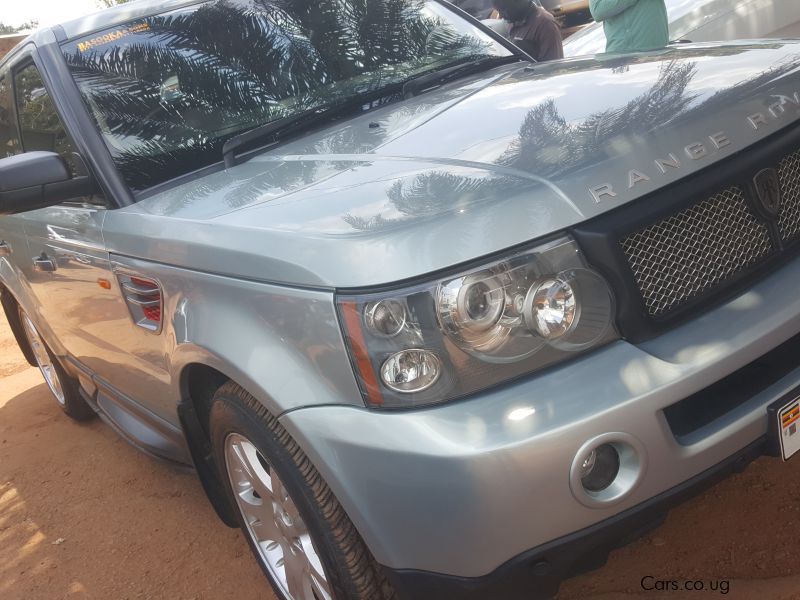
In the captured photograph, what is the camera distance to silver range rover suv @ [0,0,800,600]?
1.83 m

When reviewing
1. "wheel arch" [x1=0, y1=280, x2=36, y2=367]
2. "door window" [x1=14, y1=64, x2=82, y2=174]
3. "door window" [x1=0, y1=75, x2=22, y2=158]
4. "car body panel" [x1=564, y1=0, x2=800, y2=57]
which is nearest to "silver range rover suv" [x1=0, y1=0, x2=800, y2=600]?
"door window" [x1=14, y1=64, x2=82, y2=174]

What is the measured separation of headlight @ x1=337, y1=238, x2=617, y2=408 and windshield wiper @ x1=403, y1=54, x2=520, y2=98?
153 cm

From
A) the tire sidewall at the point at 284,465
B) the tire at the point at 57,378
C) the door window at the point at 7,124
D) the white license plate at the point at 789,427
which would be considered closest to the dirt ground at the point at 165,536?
the tire at the point at 57,378

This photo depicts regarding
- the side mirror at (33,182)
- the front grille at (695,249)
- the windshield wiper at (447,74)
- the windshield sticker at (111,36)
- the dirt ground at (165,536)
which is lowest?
the dirt ground at (165,536)

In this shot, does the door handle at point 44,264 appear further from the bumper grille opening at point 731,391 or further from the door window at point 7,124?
the bumper grille opening at point 731,391

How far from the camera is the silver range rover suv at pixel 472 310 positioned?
1835mm

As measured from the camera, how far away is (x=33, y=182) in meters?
2.74

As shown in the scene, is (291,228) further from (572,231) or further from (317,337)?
(572,231)

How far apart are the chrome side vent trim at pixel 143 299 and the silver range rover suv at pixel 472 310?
0.01 m

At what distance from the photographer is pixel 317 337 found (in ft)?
6.44

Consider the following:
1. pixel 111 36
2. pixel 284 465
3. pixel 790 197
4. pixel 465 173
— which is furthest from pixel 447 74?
pixel 284 465

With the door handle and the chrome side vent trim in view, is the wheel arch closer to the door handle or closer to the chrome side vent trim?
the door handle

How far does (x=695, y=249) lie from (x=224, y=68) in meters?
1.85

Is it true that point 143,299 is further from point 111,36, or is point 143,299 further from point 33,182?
point 111,36
